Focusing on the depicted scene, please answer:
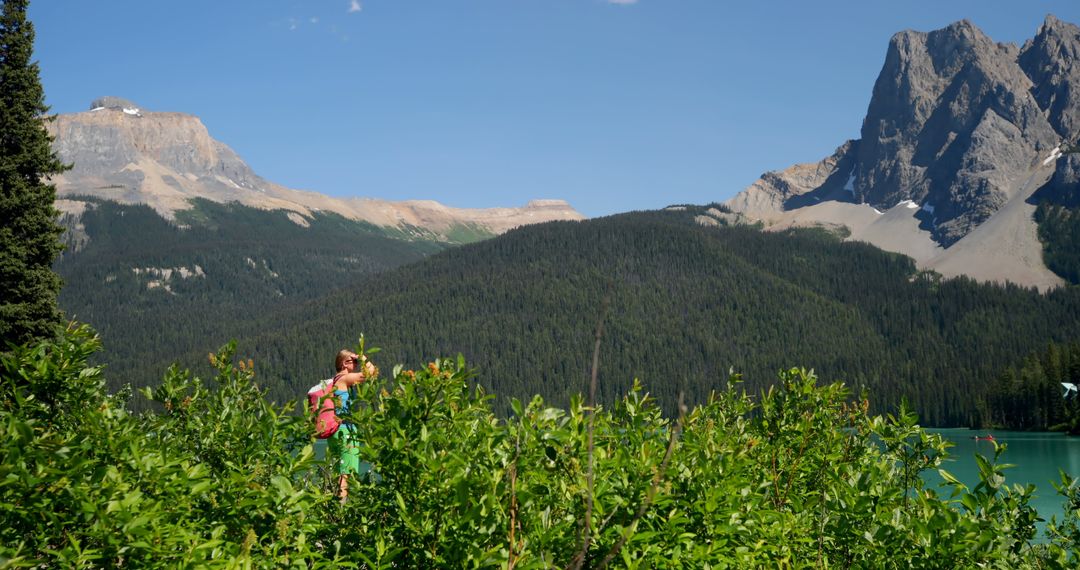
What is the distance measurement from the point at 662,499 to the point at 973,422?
14169 centimetres

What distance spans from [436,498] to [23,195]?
21795mm

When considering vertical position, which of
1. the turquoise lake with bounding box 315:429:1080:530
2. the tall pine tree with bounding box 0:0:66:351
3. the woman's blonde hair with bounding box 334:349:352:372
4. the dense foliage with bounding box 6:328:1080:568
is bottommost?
the turquoise lake with bounding box 315:429:1080:530

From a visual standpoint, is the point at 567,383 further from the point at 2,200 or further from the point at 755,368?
the point at 2,200

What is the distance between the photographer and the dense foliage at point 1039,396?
107m

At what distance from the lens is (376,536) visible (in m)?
4.83

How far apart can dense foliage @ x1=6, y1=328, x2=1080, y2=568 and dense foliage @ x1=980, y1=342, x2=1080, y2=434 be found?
119 meters


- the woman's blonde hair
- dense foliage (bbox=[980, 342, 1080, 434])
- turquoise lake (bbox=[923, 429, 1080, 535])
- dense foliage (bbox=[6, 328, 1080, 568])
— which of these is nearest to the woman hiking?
the woman's blonde hair

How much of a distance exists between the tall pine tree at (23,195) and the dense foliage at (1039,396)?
117 m

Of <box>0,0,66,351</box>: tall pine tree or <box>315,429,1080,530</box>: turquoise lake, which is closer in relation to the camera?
<box>0,0,66,351</box>: tall pine tree

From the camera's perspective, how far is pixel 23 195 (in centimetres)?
2155

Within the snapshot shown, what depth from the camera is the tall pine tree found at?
69.2ft

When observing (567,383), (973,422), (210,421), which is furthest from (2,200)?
(567,383)

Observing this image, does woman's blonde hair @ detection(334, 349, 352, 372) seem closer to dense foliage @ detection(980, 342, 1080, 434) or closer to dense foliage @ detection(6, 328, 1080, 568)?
dense foliage @ detection(6, 328, 1080, 568)

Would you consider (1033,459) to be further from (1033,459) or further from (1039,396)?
(1039,396)
